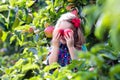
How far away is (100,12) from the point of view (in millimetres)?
538

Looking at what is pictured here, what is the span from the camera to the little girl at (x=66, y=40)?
2.06 m

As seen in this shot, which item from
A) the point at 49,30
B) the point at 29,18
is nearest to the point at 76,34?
the point at 49,30

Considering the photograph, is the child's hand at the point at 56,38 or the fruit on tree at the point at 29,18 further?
the fruit on tree at the point at 29,18

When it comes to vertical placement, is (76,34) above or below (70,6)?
below

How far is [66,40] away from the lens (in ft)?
6.80

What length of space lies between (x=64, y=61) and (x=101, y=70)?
1.25 meters

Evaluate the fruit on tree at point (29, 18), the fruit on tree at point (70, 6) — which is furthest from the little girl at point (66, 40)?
the fruit on tree at point (29, 18)

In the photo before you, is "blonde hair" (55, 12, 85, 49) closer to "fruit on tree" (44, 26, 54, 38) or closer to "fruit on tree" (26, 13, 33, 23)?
"fruit on tree" (44, 26, 54, 38)

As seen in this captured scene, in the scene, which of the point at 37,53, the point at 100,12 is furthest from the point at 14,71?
the point at 100,12

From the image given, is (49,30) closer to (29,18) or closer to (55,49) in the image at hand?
(55,49)

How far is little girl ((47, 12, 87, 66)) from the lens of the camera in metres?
2.06

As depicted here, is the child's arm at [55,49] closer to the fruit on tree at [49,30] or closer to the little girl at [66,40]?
the little girl at [66,40]

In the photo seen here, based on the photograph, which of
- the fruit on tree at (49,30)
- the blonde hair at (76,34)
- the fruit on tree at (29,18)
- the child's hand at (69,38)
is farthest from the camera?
the fruit on tree at (29,18)

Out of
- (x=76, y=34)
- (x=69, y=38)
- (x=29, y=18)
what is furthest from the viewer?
(x=29, y=18)
